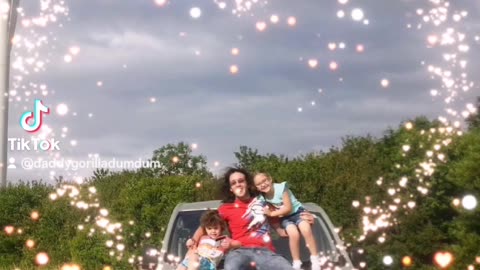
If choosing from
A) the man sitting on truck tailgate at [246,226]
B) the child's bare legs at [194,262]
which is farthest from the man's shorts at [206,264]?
the man sitting on truck tailgate at [246,226]

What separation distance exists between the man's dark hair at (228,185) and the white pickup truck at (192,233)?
62cm

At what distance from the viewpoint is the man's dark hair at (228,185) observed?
705cm

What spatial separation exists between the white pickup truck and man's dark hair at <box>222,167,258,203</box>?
2.04 ft

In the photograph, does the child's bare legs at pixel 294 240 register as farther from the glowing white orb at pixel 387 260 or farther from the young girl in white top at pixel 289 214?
the glowing white orb at pixel 387 260

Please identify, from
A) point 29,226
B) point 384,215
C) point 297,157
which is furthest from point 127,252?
point 29,226

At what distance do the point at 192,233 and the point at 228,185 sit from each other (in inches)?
34.6

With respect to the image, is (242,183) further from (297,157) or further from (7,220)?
(7,220)

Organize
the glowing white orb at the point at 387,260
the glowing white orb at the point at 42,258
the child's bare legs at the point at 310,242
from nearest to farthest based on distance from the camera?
1. the child's bare legs at the point at 310,242
2. the glowing white orb at the point at 387,260
3. the glowing white orb at the point at 42,258

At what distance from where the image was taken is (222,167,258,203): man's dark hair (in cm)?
705

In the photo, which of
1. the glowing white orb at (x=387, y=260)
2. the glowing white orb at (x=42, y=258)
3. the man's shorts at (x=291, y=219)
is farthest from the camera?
the glowing white orb at (x=42, y=258)

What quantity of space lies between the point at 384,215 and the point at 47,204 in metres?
10.5

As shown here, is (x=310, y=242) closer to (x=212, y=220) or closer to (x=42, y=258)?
(x=212, y=220)

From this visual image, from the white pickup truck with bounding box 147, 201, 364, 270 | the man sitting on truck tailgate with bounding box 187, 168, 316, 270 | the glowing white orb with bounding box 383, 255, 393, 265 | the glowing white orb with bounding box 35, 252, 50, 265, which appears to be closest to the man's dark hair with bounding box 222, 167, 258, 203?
the man sitting on truck tailgate with bounding box 187, 168, 316, 270

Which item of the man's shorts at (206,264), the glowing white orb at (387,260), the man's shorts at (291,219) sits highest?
the man's shorts at (291,219)
